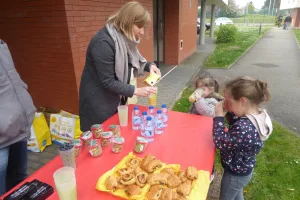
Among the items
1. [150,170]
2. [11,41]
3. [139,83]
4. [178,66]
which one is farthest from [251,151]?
[178,66]

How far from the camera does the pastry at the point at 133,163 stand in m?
1.46

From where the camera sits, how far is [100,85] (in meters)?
2.05

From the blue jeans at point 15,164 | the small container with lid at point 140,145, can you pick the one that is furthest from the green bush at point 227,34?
the blue jeans at point 15,164

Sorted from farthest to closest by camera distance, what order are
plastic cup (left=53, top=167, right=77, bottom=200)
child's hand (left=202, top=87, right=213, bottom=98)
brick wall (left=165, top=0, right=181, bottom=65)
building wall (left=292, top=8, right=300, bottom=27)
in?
1. building wall (left=292, top=8, right=300, bottom=27)
2. brick wall (left=165, top=0, right=181, bottom=65)
3. child's hand (left=202, top=87, right=213, bottom=98)
4. plastic cup (left=53, top=167, right=77, bottom=200)

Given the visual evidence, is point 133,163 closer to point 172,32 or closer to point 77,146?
point 77,146

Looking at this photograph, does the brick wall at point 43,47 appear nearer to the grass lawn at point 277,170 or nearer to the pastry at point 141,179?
the pastry at point 141,179

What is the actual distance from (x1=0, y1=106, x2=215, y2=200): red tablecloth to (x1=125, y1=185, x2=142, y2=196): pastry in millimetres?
102

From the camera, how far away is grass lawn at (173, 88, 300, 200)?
271 centimetres

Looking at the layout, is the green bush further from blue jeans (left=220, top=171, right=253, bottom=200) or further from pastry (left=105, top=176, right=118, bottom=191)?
pastry (left=105, top=176, right=118, bottom=191)

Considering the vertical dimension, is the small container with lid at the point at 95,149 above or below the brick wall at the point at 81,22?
below

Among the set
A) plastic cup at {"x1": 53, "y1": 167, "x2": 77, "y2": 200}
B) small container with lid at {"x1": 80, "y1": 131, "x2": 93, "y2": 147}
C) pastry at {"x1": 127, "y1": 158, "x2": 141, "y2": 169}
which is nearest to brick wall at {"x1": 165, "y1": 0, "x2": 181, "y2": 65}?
small container with lid at {"x1": 80, "y1": 131, "x2": 93, "y2": 147}

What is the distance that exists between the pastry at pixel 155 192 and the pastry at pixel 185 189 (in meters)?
0.10

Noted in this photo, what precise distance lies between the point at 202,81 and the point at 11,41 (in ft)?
10.5

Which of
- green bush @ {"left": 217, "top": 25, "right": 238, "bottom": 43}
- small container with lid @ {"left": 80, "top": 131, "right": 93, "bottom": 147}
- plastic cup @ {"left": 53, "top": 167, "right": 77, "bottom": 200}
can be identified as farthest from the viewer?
Result: green bush @ {"left": 217, "top": 25, "right": 238, "bottom": 43}
